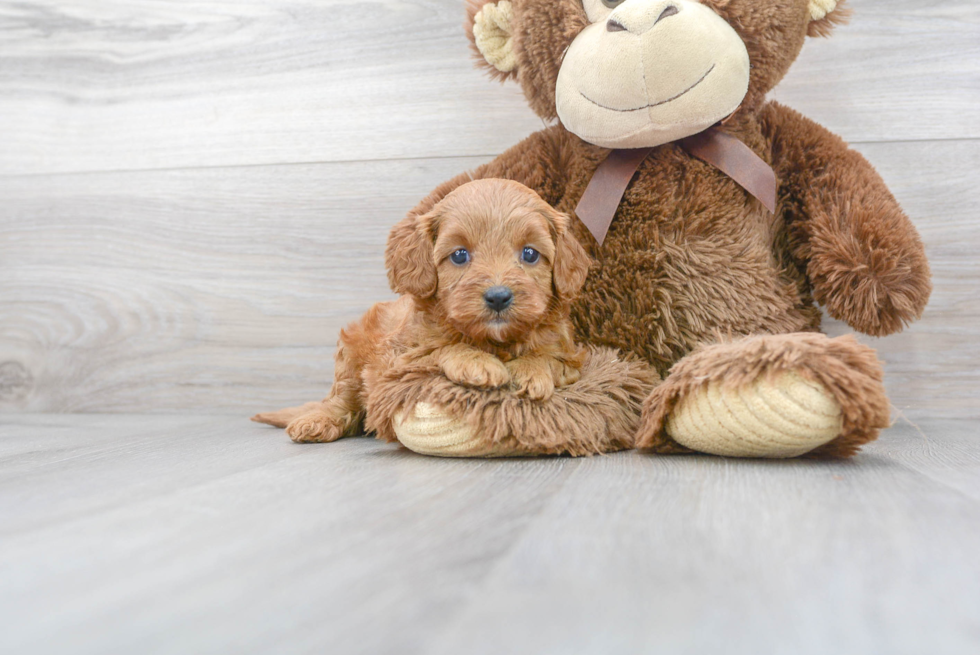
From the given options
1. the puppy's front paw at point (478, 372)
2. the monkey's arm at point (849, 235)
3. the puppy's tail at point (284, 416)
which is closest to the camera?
the puppy's front paw at point (478, 372)

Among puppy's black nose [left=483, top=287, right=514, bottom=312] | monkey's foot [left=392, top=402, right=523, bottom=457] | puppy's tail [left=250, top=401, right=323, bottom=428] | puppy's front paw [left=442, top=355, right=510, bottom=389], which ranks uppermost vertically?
puppy's black nose [left=483, top=287, right=514, bottom=312]

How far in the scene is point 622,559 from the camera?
54 centimetres

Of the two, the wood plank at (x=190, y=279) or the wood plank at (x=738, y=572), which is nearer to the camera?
the wood plank at (x=738, y=572)

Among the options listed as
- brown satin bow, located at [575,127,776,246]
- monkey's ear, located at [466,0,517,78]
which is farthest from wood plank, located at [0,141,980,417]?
brown satin bow, located at [575,127,776,246]

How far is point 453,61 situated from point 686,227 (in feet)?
2.26

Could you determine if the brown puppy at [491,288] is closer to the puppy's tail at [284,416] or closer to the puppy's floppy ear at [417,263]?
the puppy's floppy ear at [417,263]

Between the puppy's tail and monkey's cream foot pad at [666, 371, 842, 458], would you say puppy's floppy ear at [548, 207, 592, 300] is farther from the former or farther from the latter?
the puppy's tail

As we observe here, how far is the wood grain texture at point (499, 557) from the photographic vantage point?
424 millimetres

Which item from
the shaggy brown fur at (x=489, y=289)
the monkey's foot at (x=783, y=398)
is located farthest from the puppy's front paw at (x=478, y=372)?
the monkey's foot at (x=783, y=398)

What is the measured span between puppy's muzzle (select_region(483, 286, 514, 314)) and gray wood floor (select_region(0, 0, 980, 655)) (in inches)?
7.9

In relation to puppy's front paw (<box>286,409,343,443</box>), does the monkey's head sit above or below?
above

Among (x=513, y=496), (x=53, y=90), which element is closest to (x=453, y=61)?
(x=53, y=90)

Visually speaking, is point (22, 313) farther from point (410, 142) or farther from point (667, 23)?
point (667, 23)

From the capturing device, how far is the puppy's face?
2.92 ft
